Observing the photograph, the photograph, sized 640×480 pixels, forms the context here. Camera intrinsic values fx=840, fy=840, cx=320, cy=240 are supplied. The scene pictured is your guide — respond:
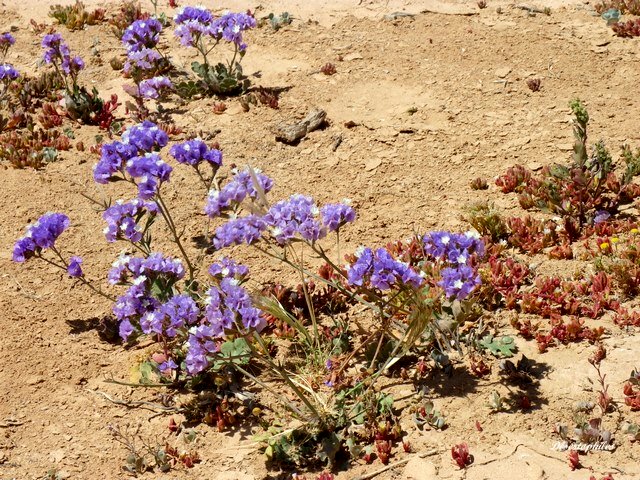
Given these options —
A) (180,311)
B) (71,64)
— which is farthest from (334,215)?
(71,64)

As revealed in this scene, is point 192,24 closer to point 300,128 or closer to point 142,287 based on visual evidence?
point 300,128

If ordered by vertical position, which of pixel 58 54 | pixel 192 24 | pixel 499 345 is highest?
pixel 192 24

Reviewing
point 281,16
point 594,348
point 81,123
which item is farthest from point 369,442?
point 281,16

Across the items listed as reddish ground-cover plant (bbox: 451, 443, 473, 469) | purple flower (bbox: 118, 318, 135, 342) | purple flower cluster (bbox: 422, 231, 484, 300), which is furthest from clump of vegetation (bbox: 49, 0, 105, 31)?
reddish ground-cover plant (bbox: 451, 443, 473, 469)

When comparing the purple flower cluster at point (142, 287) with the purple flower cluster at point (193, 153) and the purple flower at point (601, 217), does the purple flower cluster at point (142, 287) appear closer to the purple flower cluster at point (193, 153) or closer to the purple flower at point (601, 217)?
the purple flower cluster at point (193, 153)

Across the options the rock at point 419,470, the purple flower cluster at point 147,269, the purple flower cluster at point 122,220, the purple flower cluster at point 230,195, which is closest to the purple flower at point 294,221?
the purple flower cluster at point 230,195

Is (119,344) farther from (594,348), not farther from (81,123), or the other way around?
(81,123)
